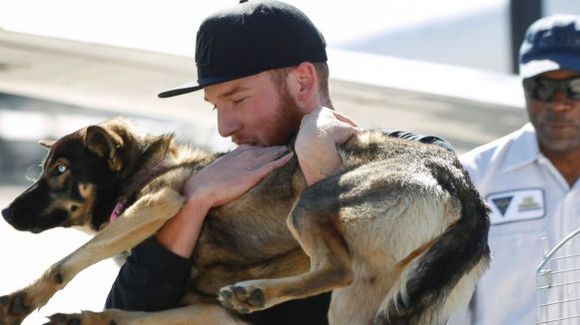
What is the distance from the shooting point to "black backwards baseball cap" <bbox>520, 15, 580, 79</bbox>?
189 inches

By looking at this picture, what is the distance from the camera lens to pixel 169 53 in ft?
27.9

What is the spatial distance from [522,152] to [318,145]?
1425 mm

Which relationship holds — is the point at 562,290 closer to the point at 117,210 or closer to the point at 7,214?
the point at 117,210

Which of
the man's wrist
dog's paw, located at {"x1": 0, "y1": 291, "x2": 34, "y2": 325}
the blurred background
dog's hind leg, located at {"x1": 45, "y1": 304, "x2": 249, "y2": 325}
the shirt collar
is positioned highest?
the man's wrist

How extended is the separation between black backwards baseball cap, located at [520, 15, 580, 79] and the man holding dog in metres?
1.24

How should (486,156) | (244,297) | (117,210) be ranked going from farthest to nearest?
(486,156) → (117,210) → (244,297)

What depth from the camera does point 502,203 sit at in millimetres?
4633

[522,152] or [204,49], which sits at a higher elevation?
[204,49]

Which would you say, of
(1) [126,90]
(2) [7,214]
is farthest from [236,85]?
(1) [126,90]

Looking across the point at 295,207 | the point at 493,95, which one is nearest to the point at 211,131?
the point at 493,95

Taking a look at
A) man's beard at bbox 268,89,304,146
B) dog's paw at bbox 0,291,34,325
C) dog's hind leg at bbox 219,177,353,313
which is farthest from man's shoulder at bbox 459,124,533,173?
dog's paw at bbox 0,291,34,325

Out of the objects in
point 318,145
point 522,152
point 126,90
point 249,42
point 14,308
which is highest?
point 249,42

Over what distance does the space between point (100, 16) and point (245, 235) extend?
21.6ft

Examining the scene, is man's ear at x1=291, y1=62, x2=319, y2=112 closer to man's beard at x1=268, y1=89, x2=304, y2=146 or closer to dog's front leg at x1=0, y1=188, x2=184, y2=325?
man's beard at x1=268, y1=89, x2=304, y2=146
